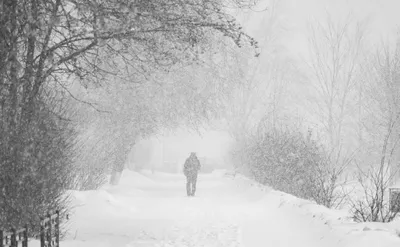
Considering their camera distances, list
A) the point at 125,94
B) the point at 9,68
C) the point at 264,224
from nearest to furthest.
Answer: the point at 9,68
the point at 264,224
the point at 125,94

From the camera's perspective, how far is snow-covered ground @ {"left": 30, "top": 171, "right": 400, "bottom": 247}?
28.1 ft

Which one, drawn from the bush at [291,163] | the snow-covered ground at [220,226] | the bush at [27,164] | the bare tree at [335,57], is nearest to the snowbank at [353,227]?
the snow-covered ground at [220,226]

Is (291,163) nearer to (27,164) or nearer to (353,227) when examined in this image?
(353,227)

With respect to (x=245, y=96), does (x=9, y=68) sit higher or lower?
lower

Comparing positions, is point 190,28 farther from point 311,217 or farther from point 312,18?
point 312,18

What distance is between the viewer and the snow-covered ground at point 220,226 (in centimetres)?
855

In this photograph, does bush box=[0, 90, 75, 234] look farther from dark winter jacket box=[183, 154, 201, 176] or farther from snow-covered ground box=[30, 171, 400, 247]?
dark winter jacket box=[183, 154, 201, 176]

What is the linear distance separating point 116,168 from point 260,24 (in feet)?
61.3

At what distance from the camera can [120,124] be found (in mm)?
21188

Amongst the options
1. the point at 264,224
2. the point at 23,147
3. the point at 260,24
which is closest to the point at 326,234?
the point at 264,224

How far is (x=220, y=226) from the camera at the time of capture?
466 inches

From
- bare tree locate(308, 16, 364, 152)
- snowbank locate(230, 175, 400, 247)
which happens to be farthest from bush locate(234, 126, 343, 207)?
bare tree locate(308, 16, 364, 152)

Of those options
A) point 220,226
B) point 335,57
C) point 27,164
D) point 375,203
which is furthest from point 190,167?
point 335,57

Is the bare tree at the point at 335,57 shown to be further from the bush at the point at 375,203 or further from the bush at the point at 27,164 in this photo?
the bush at the point at 27,164
